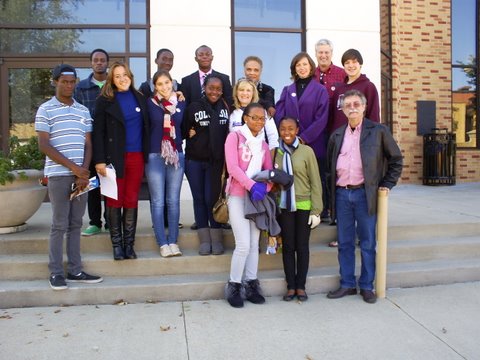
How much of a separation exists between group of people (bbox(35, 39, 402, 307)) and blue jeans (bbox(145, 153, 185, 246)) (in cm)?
1

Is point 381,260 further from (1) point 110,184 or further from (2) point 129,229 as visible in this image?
(1) point 110,184

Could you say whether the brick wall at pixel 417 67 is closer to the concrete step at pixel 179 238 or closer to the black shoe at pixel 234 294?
the concrete step at pixel 179 238

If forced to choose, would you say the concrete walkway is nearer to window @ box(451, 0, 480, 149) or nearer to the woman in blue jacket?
the woman in blue jacket

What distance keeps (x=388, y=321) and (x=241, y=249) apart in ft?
4.53

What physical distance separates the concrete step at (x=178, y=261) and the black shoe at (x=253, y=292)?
55 centimetres

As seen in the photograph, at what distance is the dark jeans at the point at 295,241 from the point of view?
439 centimetres

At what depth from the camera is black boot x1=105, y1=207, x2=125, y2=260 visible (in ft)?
15.1

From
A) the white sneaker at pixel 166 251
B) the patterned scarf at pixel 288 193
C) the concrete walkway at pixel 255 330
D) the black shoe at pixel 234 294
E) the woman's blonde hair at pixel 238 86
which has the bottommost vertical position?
the concrete walkway at pixel 255 330

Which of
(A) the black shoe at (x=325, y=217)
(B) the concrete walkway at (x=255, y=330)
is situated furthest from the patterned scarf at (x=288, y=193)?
(A) the black shoe at (x=325, y=217)

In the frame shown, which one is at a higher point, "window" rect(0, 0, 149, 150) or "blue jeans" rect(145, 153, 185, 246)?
"window" rect(0, 0, 149, 150)

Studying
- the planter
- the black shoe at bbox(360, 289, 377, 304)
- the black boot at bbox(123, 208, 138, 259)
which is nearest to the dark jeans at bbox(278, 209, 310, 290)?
the black shoe at bbox(360, 289, 377, 304)

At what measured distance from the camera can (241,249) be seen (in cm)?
429

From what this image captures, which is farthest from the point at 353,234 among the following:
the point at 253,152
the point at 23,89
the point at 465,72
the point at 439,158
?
the point at 465,72

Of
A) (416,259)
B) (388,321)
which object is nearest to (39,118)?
(388,321)
